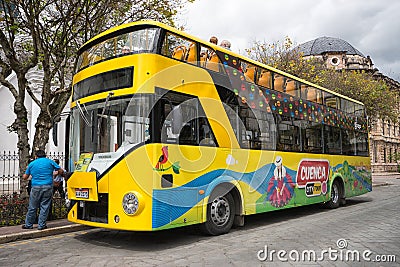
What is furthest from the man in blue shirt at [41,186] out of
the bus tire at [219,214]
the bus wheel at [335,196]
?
the bus wheel at [335,196]

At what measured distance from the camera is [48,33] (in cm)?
1250

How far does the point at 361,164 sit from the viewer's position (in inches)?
601

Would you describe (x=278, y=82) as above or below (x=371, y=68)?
below

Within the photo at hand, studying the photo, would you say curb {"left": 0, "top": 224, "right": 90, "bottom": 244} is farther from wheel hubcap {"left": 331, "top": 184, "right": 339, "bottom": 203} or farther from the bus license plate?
wheel hubcap {"left": 331, "top": 184, "right": 339, "bottom": 203}

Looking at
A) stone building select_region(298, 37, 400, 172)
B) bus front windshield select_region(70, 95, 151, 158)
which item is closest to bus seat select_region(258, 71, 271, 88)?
bus front windshield select_region(70, 95, 151, 158)

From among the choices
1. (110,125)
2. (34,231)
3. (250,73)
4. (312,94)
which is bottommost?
(34,231)

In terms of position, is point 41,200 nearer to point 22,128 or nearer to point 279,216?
point 22,128

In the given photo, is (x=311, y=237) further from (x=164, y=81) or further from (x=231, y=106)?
(x=164, y=81)

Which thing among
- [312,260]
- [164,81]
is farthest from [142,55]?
[312,260]

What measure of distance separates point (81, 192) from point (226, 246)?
2.97 m

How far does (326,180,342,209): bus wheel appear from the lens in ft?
43.5

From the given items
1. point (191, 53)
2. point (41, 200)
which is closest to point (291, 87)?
point (191, 53)

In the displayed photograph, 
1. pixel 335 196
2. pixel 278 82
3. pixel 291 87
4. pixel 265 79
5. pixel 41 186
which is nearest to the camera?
pixel 41 186

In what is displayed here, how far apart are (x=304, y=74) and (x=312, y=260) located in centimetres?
1702
